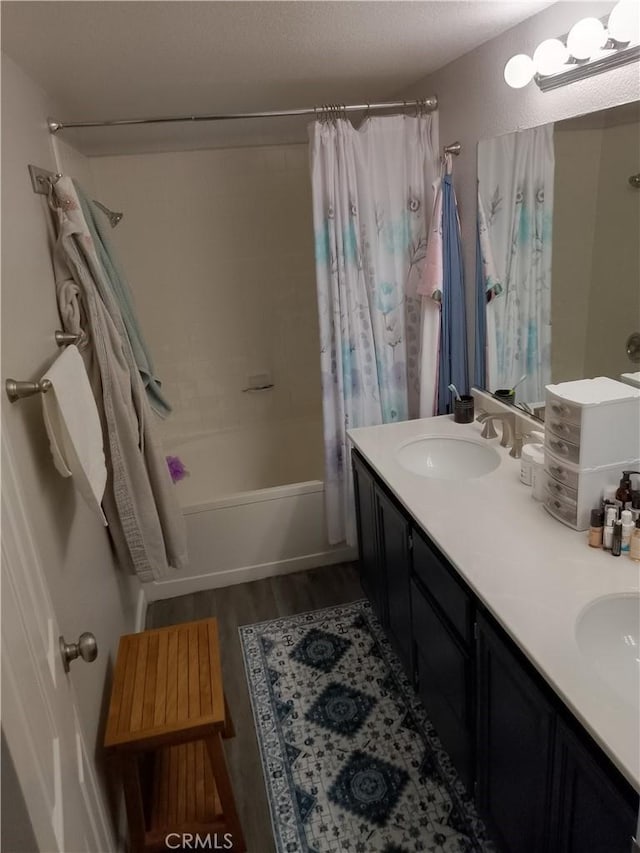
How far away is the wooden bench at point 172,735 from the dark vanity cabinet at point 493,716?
0.64m

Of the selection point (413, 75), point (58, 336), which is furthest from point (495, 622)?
point (413, 75)

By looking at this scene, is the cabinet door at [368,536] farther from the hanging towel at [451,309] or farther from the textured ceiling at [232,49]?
the textured ceiling at [232,49]

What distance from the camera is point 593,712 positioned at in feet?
3.18

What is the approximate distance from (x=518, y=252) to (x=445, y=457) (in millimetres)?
785

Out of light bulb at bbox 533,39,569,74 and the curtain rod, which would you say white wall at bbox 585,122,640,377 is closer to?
light bulb at bbox 533,39,569,74

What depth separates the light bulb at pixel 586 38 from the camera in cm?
135

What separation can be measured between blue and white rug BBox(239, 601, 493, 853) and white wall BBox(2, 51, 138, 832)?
2.07 ft

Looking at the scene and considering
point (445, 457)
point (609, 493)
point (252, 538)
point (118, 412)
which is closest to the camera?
point (609, 493)

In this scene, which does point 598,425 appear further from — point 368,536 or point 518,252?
point 368,536

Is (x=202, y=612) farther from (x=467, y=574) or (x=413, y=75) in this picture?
(x=413, y=75)

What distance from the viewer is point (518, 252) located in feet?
6.54

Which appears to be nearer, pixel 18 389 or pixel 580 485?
pixel 18 389

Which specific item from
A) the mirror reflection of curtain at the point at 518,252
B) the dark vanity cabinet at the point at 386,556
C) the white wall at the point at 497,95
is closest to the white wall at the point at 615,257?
the white wall at the point at 497,95

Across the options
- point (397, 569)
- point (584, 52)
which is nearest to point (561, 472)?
point (397, 569)
